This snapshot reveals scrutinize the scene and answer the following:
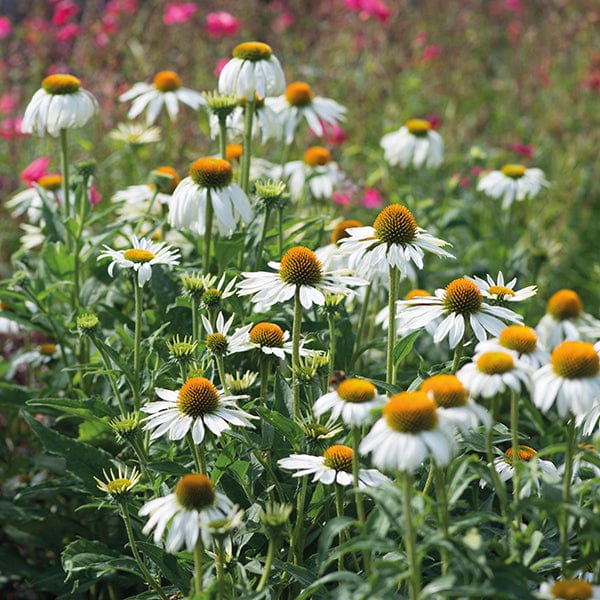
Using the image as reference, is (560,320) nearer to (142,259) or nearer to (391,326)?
(391,326)

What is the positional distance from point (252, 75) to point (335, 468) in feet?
4.38

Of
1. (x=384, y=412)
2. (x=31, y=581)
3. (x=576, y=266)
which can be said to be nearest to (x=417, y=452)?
(x=384, y=412)

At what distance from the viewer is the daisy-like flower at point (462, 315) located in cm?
186

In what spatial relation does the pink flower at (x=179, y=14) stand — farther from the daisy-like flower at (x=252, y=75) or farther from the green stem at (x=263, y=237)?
the green stem at (x=263, y=237)

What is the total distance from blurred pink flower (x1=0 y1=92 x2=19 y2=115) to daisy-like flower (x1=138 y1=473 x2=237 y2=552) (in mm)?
3607

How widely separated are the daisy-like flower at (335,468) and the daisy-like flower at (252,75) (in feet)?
4.07

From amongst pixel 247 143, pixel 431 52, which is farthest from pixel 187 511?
pixel 431 52

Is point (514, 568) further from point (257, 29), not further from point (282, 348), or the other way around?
point (257, 29)

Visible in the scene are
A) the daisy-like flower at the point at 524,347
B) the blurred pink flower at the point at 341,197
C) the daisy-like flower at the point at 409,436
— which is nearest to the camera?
the daisy-like flower at the point at 409,436

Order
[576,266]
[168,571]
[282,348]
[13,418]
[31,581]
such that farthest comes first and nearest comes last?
1. [576,266]
2. [13,418]
3. [31,581]
4. [282,348]
5. [168,571]

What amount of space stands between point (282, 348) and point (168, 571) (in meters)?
0.53

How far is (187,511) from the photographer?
5.14ft

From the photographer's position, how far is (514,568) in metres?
1.48

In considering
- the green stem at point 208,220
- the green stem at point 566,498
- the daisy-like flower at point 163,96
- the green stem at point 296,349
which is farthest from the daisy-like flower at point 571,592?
the daisy-like flower at point 163,96
